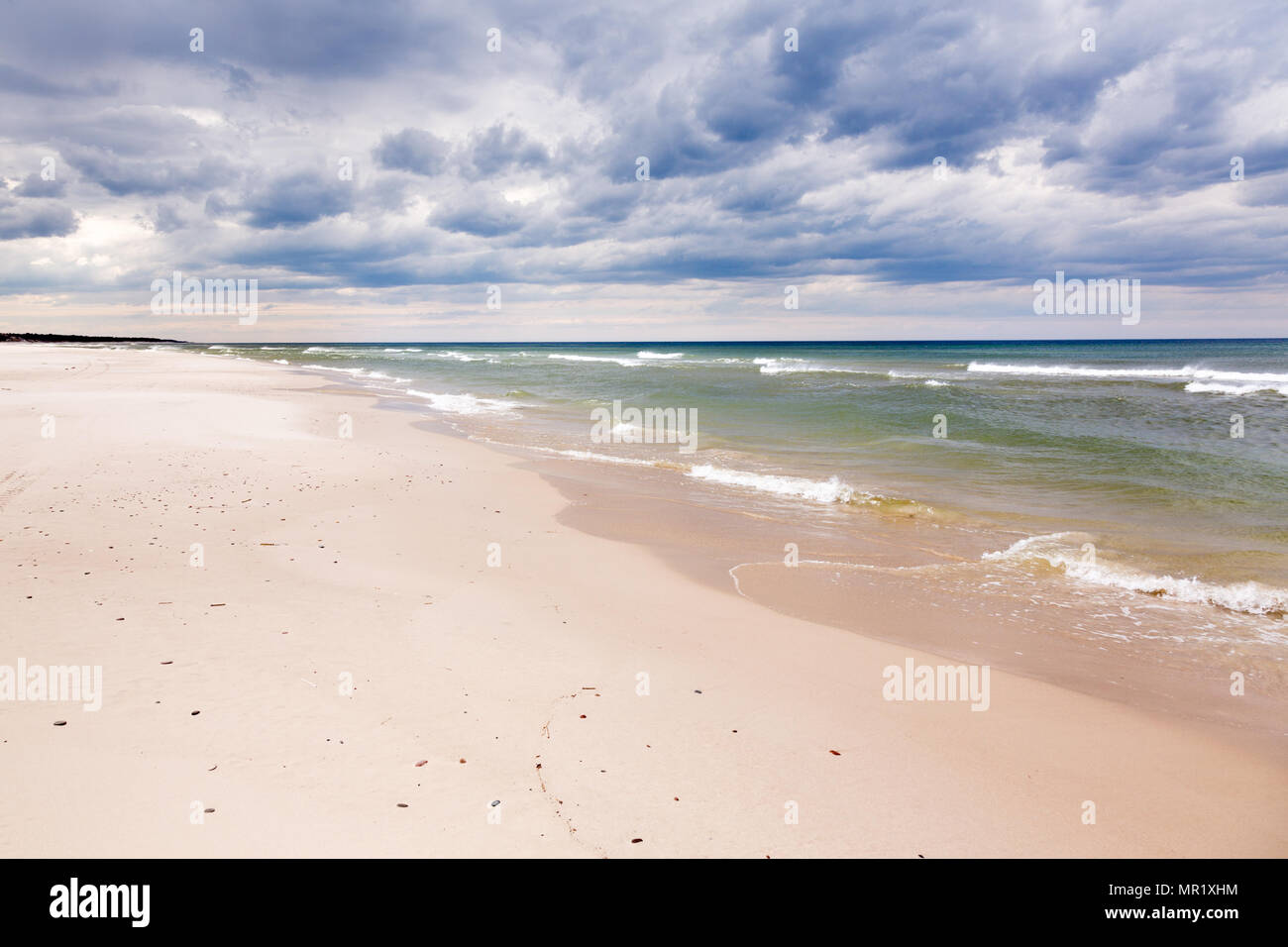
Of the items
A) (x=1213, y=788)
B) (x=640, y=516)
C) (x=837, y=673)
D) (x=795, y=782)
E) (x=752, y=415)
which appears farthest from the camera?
(x=752, y=415)

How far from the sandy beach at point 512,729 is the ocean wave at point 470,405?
18.3 metres

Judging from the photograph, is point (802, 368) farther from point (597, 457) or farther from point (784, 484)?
point (784, 484)

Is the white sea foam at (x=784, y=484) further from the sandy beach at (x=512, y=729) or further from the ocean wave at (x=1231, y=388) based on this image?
the ocean wave at (x=1231, y=388)

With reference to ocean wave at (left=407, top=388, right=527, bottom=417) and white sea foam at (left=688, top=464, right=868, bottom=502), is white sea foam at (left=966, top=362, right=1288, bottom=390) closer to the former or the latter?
white sea foam at (left=688, top=464, right=868, bottom=502)

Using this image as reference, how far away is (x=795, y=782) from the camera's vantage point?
3.84 metres

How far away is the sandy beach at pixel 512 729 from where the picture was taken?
11.0 ft

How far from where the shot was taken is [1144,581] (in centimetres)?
808

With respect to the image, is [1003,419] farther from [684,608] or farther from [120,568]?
[120,568]

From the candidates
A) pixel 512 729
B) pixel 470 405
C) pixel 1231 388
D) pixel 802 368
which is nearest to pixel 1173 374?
pixel 1231 388

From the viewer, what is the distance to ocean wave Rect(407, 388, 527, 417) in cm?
2627

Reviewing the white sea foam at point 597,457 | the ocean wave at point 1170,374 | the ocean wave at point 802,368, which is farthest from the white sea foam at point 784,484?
A: the ocean wave at point 802,368

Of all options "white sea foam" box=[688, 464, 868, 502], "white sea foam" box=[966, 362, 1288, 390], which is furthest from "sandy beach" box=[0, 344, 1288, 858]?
"white sea foam" box=[966, 362, 1288, 390]
